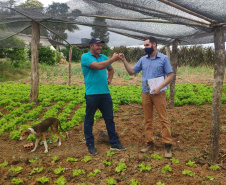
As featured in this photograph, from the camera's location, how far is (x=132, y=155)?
3.71 m

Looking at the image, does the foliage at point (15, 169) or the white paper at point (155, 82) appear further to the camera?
the white paper at point (155, 82)

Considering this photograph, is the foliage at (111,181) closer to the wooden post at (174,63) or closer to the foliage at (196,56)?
the wooden post at (174,63)

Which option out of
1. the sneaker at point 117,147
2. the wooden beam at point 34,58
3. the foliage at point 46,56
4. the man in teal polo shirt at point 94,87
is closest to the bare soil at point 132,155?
the sneaker at point 117,147

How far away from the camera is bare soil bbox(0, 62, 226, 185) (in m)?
3.10

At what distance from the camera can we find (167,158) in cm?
360

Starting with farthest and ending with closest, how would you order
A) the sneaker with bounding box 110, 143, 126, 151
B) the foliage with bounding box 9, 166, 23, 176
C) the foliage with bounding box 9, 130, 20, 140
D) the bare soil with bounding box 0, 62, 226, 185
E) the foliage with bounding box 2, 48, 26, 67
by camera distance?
the foliage with bounding box 2, 48, 26, 67, the foliage with bounding box 9, 130, 20, 140, the sneaker with bounding box 110, 143, 126, 151, the foliage with bounding box 9, 166, 23, 176, the bare soil with bounding box 0, 62, 226, 185

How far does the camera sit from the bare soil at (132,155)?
310cm

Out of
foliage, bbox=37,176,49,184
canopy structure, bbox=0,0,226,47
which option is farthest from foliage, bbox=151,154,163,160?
canopy structure, bbox=0,0,226,47

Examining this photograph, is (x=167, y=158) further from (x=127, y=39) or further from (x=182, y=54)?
(x=182, y=54)

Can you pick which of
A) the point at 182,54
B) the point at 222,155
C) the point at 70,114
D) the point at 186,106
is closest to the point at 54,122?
the point at 70,114

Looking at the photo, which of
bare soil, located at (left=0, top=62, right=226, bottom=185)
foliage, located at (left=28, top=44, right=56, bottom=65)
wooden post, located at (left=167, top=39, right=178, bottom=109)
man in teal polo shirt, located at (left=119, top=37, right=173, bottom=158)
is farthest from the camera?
foliage, located at (left=28, top=44, right=56, bottom=65)

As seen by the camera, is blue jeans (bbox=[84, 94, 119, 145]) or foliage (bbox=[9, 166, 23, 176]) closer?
foliage (bbox=[9, 166, 23, 176])

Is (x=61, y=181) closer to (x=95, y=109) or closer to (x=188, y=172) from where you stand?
(x=95, y=109)

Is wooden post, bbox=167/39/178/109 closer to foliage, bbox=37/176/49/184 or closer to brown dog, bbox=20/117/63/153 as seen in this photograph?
brown dog, bbox=20/117/63/153
